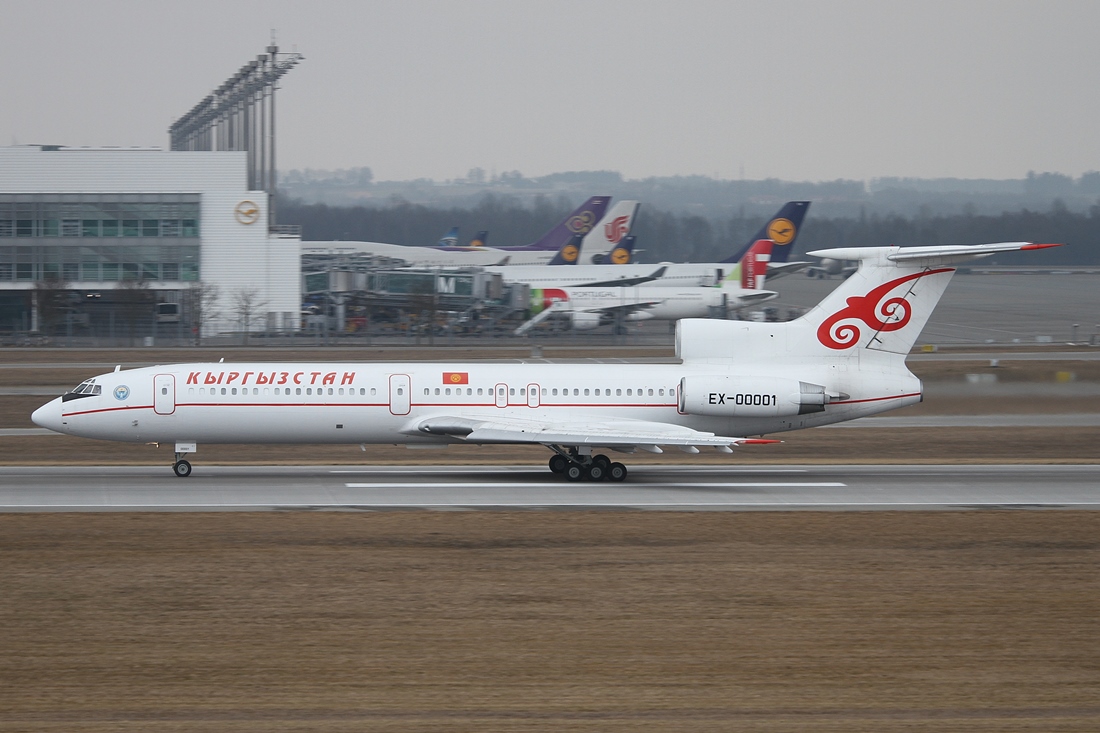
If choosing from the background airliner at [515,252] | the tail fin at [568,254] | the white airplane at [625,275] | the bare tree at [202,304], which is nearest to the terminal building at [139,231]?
the bare tree at [202,304]

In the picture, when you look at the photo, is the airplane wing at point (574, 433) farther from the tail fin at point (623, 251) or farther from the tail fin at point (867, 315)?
the tail fin at point (623, 251)

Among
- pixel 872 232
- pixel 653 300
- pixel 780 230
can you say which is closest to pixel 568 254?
pixel 653 300

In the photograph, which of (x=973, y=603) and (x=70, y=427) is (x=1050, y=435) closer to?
(x=973, y=603)

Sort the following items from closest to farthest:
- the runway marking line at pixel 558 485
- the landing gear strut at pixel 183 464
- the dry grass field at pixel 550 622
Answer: the dry grass field at pixel 550 622
the runway marking line at pixel 558 485
the landing gear strut at pixel 183 464

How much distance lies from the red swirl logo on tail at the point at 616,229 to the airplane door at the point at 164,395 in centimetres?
8642

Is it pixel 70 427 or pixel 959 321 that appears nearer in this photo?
pixel 70 427

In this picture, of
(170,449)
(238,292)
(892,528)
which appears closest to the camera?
(892,528)

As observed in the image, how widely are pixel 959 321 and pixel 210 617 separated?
83979 millimetres

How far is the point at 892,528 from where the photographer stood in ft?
77.8

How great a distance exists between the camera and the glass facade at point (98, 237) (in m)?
85.8

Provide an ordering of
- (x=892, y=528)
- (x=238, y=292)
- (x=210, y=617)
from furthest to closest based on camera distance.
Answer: (x=238, y=292)
(x=892, y=528)
(x=210, y=617)

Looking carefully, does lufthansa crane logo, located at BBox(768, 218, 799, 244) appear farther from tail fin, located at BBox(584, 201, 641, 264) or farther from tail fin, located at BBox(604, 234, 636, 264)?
tail fin, located at BBox(584, 201, 641, 264)

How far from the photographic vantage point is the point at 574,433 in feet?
95.8

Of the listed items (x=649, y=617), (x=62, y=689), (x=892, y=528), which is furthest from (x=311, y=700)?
(x=892, y=528)
